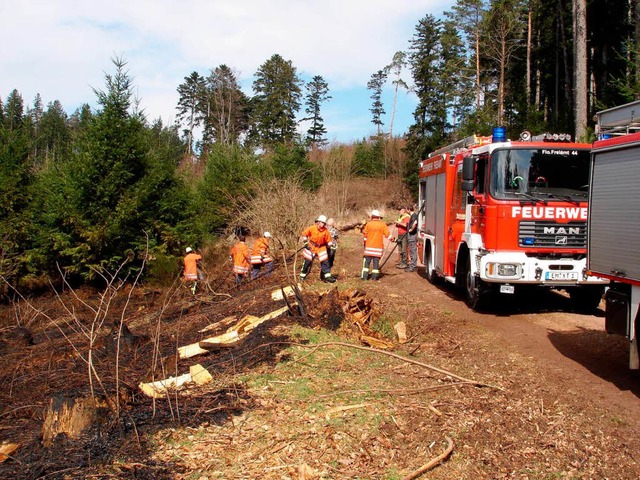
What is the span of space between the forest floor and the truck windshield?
215 centimetres

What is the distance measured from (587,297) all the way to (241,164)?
1921 centimetres

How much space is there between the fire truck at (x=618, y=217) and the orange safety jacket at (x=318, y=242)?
6768 mm

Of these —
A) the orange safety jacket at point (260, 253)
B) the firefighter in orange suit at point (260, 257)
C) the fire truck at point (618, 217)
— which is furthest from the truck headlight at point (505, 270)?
the orange safety jacket at point (260, 253)

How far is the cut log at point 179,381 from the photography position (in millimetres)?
5957

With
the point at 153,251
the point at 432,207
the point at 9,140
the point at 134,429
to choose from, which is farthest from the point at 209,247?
the point at 134,429

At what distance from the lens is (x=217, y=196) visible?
26156 mm

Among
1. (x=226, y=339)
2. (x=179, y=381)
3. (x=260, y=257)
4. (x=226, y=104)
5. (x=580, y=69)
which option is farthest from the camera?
(x=226, y=104)

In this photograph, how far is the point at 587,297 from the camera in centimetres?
1000

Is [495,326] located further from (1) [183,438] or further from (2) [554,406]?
(1) [183,438]

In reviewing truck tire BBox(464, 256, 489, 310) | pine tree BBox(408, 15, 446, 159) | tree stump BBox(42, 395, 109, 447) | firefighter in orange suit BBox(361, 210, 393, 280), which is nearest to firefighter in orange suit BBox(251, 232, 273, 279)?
firefighter in orange suit BBox(361, 210, 393, 280)

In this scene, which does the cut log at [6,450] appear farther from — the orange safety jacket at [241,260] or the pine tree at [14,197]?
the pine tree at [14,197]

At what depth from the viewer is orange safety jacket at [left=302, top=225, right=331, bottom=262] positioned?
12758 mm

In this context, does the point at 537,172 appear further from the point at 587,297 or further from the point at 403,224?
the point at 403,224

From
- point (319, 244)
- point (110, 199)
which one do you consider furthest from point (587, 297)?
point (110, 199)
